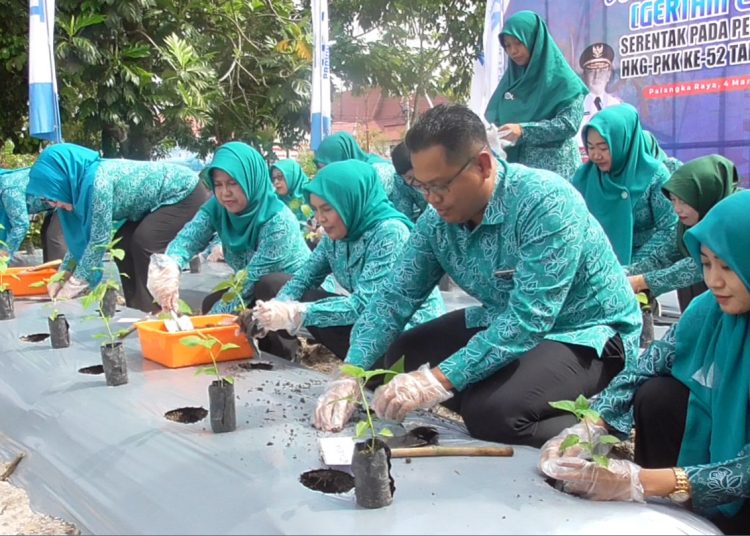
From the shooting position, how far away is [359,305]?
7.88 ft

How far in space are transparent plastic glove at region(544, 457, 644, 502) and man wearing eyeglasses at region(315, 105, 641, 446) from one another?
37 cm

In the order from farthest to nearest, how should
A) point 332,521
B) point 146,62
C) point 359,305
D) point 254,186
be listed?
point 146,62
point 254,186
point 359,305
point 332,521

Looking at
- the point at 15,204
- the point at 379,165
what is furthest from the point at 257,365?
the point at 15,204

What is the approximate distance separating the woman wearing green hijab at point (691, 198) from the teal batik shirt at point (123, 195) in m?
2.38

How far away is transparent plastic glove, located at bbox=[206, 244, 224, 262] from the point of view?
472cm

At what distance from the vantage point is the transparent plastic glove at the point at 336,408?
1646mm

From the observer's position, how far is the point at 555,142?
319 cm

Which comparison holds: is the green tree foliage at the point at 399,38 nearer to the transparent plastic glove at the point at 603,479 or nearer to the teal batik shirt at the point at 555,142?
the teal batik shirt at the point at 555,142

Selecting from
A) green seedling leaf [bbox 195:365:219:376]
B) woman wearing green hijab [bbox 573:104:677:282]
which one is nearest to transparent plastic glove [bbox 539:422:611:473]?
green seedling leaf [bbox 195:365:219:376]

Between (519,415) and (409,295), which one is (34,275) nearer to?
(409,295)

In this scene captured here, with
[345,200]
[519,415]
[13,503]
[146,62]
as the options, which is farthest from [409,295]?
[146,62]

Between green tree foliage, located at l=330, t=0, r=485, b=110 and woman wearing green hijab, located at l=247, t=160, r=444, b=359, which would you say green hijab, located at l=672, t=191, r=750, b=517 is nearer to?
woman wearing green hijab, located at l=247, t=160, r=444, b=359

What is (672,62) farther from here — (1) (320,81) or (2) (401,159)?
(1) (320,81)

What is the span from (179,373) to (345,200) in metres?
0.78
